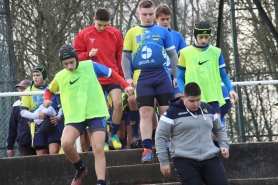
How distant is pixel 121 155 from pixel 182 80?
4.09 feet

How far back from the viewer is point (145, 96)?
10.7 meters

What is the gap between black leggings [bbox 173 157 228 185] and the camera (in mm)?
8992

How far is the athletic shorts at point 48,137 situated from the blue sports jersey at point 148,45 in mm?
1716

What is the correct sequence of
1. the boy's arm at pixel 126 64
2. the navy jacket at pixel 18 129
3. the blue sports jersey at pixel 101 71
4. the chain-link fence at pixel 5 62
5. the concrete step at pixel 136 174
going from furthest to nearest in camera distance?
1. the chain-link fence at pixel 5 62
2. the navy jacket at pixel 18 129
3. the boy's arm at pixel 126 64
4. the concrete step at pixel 136 174
5. the blue sports jersey at pixel 101 71

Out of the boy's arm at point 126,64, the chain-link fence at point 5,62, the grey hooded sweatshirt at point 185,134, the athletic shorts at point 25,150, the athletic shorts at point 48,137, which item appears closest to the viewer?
the grey hooded sweatshirt at point 185,134

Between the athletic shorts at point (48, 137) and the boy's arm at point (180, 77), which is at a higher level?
the boy's arm at point (180, 77)

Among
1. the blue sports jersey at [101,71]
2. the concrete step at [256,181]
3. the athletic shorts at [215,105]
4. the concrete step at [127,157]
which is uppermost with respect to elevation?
the blue sports jersey at [101,71]

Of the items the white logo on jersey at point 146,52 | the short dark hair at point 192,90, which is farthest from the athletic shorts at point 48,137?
the short dark hair at point 192,90

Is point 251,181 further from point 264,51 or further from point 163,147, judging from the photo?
point 264,51

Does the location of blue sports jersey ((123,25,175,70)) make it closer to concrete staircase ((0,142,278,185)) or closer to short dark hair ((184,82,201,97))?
concrete staircase ((0,142,278,185))

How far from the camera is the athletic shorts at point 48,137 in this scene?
12.0m

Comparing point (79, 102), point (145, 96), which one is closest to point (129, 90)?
point (79, 102)

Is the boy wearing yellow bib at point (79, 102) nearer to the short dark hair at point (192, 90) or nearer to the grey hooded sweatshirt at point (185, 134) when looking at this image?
the grey hooded sweatshirt at point (185, 134)

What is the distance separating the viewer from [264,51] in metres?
14.1
